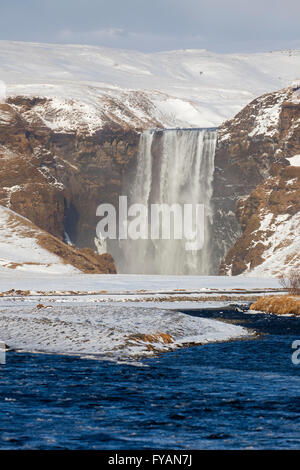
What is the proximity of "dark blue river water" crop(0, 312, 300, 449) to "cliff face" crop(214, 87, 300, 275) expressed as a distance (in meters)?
108

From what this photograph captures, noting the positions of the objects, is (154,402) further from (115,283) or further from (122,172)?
(122,172)

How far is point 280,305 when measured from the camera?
2547 inches

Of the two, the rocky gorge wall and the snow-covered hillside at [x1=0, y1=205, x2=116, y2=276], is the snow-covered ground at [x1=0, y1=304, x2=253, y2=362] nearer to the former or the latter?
the snow-covered hillside at [x1=0, y1=205, x2=116, y2=276]

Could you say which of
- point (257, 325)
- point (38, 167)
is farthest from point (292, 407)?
point (38, 167)

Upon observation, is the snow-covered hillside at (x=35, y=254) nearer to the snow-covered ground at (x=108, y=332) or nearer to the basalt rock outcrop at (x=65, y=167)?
the basalt rock outcrop at (x=65, y=167)

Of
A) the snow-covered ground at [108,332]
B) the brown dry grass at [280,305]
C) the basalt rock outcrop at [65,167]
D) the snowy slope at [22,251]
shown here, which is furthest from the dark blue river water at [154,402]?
the basalt rock outcrop at [65,167]

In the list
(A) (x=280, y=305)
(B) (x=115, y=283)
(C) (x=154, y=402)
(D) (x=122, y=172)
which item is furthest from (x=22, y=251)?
(C) (x=154, y=402)

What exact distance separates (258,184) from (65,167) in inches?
1730

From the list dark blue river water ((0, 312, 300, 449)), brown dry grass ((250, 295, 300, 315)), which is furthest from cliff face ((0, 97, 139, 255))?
dark blue river water ((0, 312, 300, 449))

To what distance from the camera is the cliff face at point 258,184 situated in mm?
147500

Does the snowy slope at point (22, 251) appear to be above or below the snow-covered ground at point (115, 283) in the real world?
above

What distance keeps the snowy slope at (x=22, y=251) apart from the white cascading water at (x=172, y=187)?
3393 centimetres

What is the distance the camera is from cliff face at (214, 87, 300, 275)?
14750 cm
